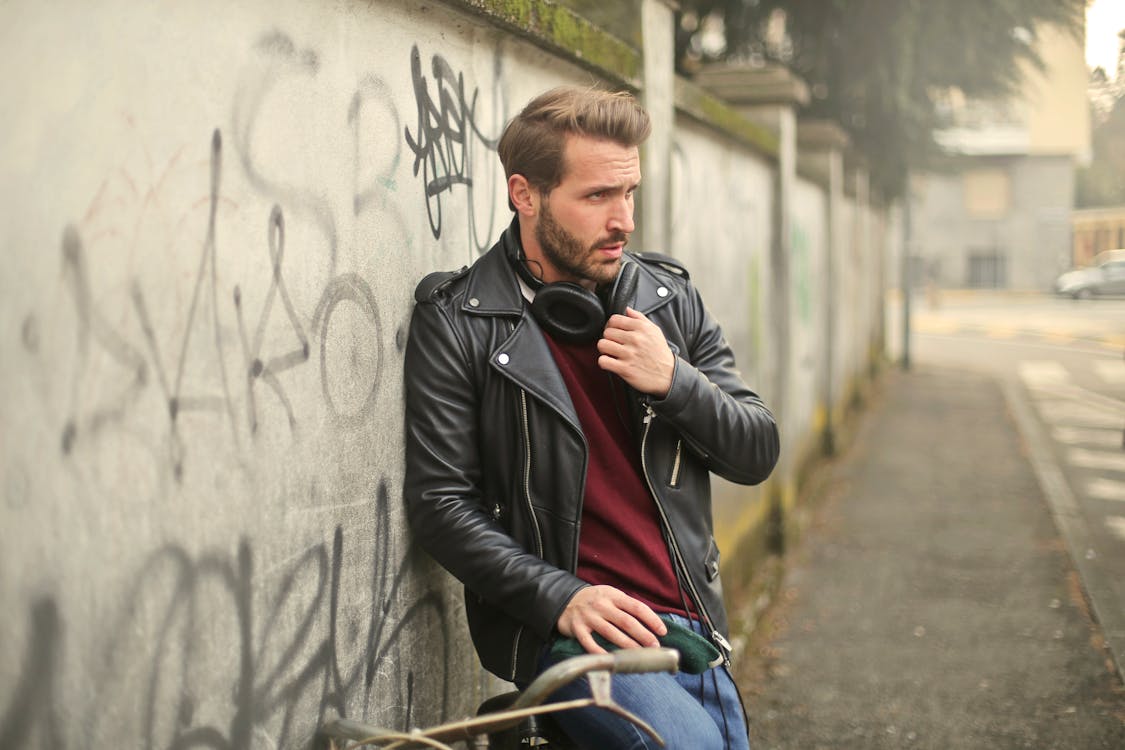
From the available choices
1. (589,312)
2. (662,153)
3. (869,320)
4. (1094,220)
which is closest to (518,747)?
(589,312)

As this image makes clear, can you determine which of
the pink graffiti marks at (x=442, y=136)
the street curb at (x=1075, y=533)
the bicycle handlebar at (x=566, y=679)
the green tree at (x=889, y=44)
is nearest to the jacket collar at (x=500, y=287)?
the pink graffiti marks at (x=442, y=136)

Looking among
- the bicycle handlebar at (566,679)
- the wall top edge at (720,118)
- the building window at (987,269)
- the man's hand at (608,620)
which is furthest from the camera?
the building window at (987,269)

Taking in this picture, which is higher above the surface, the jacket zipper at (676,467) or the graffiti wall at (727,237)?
the graffiti wall at (727,237)

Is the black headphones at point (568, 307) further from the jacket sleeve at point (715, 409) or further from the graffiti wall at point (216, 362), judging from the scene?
the graffiti wall at point (216, 362)

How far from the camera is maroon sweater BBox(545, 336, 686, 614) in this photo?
255 centimetres

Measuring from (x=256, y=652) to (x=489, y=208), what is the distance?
4.91 ft

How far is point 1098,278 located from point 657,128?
3357cm

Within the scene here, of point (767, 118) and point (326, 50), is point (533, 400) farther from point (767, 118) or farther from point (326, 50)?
point (767, 118)

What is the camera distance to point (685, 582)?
2.60 meters

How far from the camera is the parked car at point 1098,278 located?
31922 millimetres

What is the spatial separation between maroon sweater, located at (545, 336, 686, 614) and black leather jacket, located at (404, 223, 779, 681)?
39 mm

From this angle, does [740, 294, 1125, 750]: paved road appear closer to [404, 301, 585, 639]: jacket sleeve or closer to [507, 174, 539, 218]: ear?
[404, 301, 585, 639]: jacket sleeve

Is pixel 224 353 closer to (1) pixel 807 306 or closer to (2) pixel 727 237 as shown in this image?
(2) pixel 727 237

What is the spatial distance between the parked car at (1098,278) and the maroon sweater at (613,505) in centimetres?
2978
